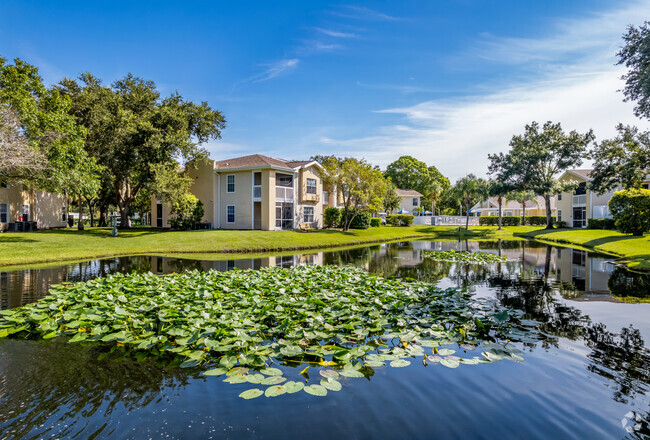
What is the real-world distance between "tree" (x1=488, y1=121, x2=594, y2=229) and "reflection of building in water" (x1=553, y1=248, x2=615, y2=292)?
2437 centimetres

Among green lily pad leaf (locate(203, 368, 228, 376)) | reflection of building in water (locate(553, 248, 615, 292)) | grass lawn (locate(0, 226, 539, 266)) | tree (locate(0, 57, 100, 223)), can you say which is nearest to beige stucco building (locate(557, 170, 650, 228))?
reflection of building in water (locate(553, 248, 615, 292))

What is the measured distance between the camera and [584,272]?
45.3ft

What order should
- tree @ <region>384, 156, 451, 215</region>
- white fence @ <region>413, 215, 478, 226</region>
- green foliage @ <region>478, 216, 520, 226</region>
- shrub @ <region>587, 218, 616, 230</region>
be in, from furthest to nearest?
tree @ <region>384, 156, 451, 215</region> → green foliage @ <region>478, 216, 520, 226</region> → white fence @ <region>413, 215, 478, 226</region> → shrub @ <region>587, 218, 616, 230</region>

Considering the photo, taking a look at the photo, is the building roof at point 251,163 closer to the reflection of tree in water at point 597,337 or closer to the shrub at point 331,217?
the shrub at point 331,217

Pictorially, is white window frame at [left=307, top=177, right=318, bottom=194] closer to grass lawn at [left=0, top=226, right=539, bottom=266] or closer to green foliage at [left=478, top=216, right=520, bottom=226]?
grass lawn at [left=0, top=226, right=539, bottom=266]

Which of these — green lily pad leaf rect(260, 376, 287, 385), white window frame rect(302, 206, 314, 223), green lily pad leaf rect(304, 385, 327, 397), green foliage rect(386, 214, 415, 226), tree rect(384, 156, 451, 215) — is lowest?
green lily pad leaf rect(260, 376, 287, 385)

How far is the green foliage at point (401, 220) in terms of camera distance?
175ft

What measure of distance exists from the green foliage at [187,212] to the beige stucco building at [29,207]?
33.4 ft

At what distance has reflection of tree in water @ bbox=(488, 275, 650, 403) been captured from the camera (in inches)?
174

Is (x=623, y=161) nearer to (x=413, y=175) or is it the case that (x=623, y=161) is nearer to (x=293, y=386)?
(x=293, y=386)

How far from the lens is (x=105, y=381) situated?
168 inches

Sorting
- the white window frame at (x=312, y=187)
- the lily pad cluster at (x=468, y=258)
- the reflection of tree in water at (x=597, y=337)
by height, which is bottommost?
the lily pad cluster at (x=468, y=258)

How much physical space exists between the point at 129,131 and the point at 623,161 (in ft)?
106

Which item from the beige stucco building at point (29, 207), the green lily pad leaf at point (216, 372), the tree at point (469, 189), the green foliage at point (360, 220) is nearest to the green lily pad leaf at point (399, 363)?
the green lily pad leaf at point (216, 372)
